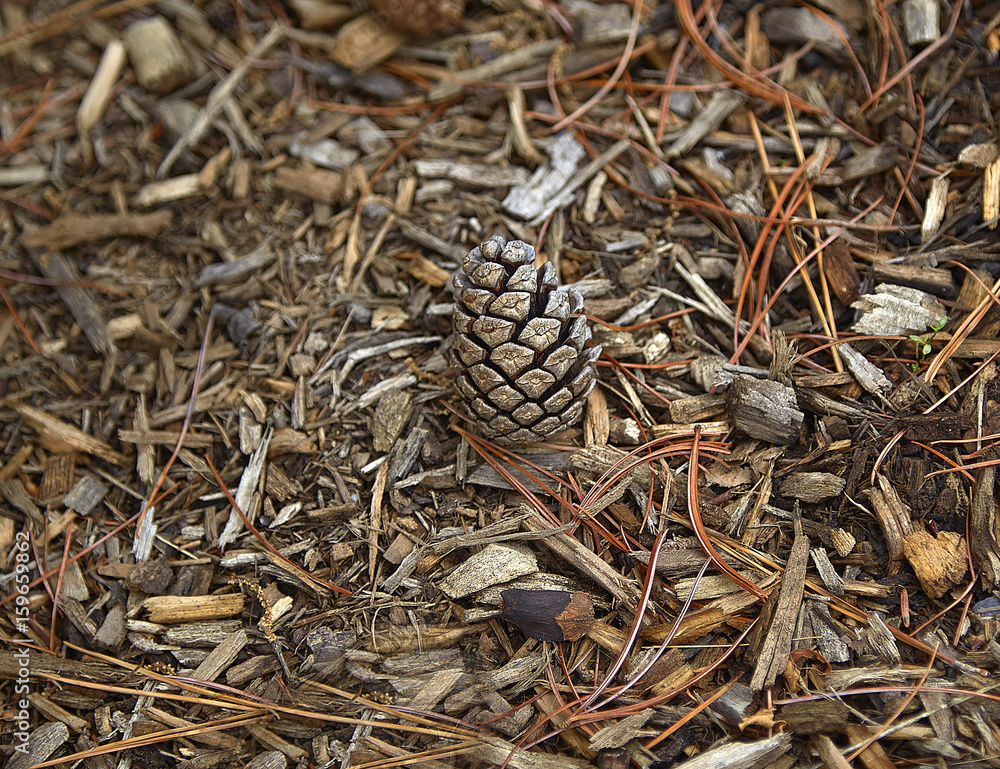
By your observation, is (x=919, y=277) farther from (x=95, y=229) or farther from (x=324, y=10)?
(x=95, y=229)

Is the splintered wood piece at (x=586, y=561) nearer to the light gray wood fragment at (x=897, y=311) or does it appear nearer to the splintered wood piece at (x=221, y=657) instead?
the splintered wood piece at (x=221, y=657)

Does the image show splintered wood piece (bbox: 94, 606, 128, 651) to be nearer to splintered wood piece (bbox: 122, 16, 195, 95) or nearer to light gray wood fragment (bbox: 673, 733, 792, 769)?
light gray wood fragment (bbox: 673, 733, 792, 769)

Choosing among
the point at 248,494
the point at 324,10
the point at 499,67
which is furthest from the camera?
the point at 324,10

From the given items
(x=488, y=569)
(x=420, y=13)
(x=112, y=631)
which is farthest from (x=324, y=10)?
(x=112, y=631)

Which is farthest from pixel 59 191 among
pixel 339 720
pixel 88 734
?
pixel 339 720

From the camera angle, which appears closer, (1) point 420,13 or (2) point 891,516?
(2) point 891,516

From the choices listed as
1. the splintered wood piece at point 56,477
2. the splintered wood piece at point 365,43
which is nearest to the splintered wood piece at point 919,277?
the splintered wood piece at point 365,43

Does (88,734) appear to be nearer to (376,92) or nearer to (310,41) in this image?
(376,92)
